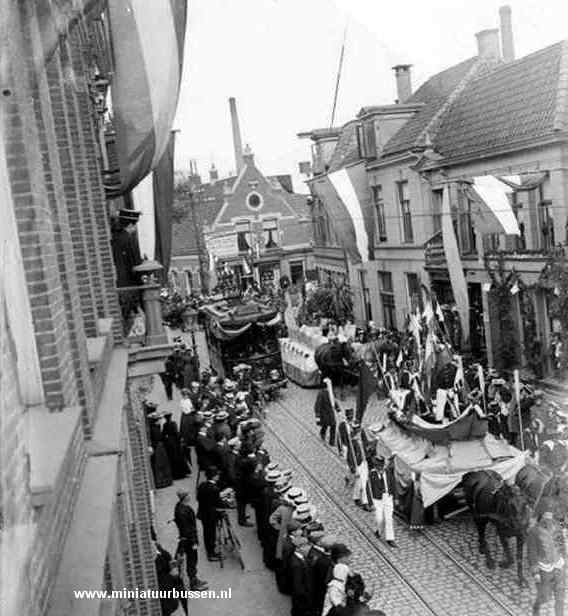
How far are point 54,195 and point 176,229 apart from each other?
5419cm

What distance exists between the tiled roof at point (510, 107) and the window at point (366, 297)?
8.11 m

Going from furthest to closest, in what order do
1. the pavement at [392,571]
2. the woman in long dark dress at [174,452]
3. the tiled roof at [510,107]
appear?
the tiled roof at [510,107] < the woman in long dark dress at [174,452] < the pavement at [392,571]

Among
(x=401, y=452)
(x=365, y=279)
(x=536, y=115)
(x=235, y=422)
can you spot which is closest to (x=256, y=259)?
(x=365, y=279)

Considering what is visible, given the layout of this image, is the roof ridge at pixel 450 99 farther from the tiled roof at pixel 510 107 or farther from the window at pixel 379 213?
the window at pixel 379 213

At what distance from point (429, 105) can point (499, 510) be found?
67.6 ft

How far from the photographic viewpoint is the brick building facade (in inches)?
129

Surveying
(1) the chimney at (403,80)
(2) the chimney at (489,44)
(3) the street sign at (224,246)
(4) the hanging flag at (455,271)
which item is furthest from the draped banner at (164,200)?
(3) the street sign at (224,246)

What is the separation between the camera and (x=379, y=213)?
30109 millimetres

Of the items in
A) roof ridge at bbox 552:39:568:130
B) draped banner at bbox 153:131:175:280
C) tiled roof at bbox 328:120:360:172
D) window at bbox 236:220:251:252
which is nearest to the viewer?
draped banner at bbox 153:131:175:280

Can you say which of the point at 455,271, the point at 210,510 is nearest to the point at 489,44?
the point at 455,271

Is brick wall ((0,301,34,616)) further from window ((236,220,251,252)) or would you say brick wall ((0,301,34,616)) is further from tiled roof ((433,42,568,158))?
window ((236,220,251,252))

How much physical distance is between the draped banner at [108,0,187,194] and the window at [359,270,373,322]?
24715 mm

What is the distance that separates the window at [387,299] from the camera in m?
30.0

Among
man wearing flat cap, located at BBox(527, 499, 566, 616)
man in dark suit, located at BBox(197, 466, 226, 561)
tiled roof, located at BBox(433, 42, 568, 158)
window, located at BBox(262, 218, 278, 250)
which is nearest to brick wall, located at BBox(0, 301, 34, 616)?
man wearing flat cap, located at BBox(527, 499, 566, 616)
